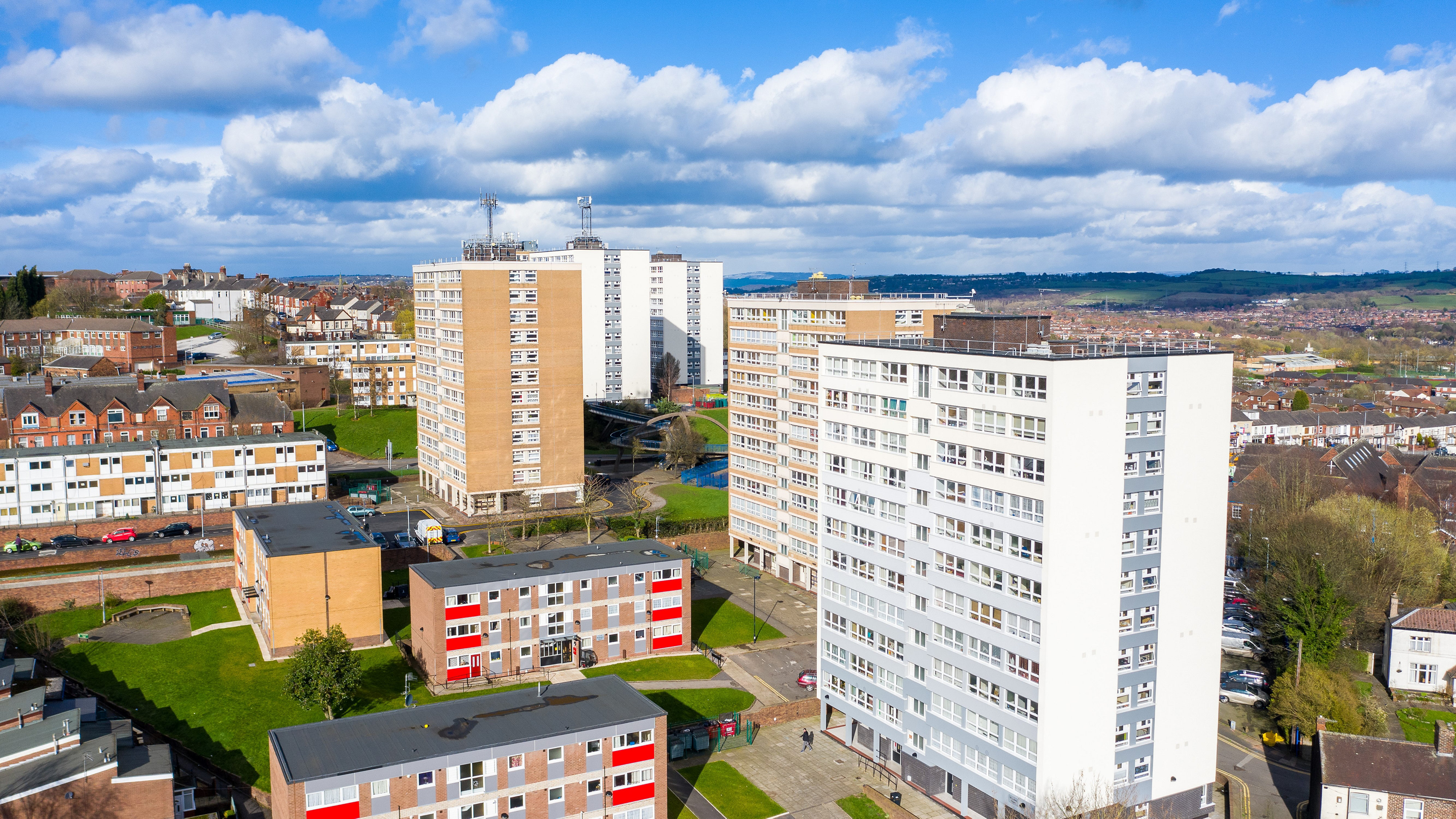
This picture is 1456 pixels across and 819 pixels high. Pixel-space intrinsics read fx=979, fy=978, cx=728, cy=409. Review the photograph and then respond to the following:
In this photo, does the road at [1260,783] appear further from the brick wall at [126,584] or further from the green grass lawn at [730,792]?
the brick wall at [126,584]

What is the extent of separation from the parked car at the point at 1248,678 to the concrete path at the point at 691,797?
33.9m

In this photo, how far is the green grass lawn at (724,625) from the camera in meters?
61.6

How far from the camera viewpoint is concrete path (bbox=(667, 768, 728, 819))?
41.9m

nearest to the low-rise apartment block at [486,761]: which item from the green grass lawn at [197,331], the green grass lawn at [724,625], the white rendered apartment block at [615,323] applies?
the green grass lawn at [724,625]

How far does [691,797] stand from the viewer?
1709 inches

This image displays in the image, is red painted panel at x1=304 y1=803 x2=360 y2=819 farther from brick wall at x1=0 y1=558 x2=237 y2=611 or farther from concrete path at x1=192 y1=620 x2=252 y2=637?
brick wall at x1=0 y1=558 x2=237 y2=611

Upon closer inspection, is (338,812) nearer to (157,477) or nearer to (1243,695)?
(1243,695)

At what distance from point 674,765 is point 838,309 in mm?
32764

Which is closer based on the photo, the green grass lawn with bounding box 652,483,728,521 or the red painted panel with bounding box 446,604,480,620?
the red painted panel with bounding box 446,604,480,620

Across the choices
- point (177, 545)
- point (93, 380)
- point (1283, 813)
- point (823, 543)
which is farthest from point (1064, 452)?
point (93, 380)

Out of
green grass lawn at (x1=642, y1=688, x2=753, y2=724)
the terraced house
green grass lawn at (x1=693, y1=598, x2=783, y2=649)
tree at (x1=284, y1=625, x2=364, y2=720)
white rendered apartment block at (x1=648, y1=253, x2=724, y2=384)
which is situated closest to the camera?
tree at (x1=284, y1=625, x2=364, y2=720)

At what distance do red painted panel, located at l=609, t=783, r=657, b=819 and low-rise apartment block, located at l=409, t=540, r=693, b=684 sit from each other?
16.6 m

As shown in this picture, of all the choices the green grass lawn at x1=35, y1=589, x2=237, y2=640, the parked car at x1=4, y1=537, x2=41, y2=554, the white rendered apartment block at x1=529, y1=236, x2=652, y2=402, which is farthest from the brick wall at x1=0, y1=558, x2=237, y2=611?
the white rendered apartment block at x1=529, y1=236, x2=652, y2=402

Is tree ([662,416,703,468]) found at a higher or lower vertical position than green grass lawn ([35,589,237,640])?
higher
